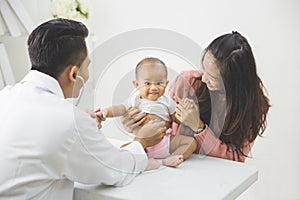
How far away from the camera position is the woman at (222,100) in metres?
1.21

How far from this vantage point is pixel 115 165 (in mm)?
1070

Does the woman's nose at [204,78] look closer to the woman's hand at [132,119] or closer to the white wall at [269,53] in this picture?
the woman's hand at [132,119]

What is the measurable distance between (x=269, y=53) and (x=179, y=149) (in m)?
0.97

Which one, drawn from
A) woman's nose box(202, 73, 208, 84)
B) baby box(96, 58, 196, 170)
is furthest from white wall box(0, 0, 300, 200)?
baby box(96, 58, 196, 170)

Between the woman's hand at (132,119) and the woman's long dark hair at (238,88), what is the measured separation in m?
0.36

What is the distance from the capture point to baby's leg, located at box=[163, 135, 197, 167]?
1219 mm

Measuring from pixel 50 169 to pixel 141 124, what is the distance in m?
0.28

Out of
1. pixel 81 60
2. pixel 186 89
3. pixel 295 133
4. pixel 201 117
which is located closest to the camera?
pixel 81 60

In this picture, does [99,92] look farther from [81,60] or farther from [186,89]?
[186,89]

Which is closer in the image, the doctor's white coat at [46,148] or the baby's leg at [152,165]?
the doctor's white coat at [46,148]

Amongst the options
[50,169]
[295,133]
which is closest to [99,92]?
[50,169]

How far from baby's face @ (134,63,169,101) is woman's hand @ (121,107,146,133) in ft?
0.17

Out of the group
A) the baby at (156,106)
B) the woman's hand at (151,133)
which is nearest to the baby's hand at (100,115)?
the baby at (156,106)

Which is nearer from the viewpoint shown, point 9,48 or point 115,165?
point 115,165
